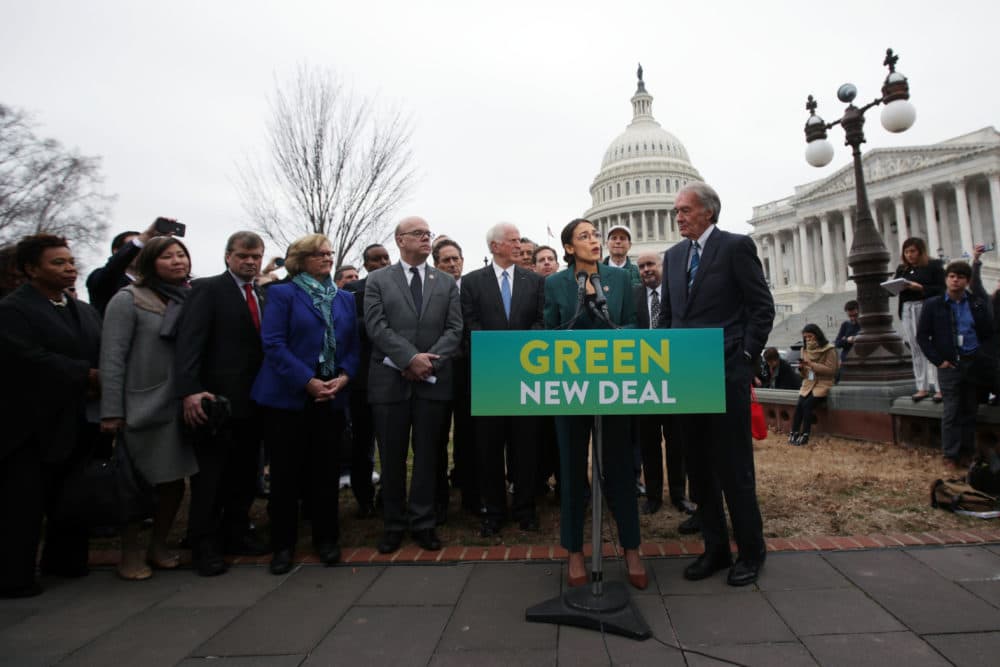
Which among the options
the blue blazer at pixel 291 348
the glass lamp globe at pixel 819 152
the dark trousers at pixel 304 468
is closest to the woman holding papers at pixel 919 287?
the glass lamp globe at pixel 819 152

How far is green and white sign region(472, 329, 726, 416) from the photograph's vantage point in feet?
9.14

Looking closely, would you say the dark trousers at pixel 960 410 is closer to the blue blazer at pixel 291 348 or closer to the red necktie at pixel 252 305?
the blue blazer at pixel 291 348

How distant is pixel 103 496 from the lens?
3.66 metres

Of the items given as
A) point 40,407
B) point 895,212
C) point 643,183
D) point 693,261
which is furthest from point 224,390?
point 643,183

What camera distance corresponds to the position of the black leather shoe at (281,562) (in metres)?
3.84

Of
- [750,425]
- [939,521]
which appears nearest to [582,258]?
[750,425]

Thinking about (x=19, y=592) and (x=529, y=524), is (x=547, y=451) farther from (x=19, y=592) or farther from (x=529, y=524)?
(x=19, y=592)

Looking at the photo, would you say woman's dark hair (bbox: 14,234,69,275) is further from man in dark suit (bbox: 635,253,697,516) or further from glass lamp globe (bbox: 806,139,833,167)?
glass lamp globe (bbox: 806,139,833,167)

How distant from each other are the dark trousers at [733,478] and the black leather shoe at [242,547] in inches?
128

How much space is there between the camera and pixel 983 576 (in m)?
3.35

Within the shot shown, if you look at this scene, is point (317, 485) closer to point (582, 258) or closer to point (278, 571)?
point (278, 571)

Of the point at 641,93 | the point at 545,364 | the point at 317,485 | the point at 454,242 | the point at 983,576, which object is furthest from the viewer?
the point at 641,93

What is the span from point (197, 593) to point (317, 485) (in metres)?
0.97

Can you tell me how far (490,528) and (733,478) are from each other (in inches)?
77.4
